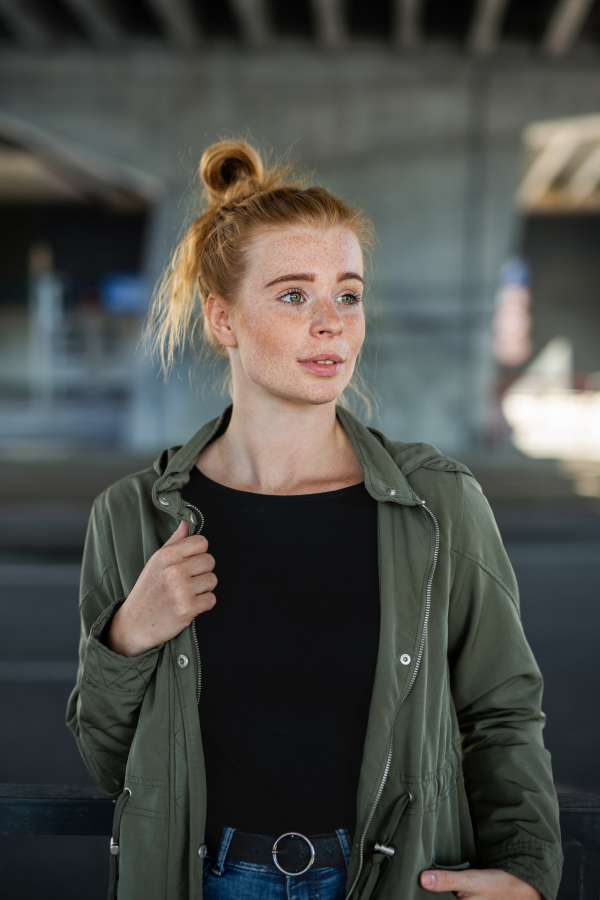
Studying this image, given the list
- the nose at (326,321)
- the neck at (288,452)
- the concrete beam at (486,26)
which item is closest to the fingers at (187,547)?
the neck at (288,452)

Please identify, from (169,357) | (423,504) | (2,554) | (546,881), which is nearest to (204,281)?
(169,357)

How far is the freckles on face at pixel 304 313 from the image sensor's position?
1.63 meters

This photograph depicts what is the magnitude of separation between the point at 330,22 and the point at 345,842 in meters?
14.2

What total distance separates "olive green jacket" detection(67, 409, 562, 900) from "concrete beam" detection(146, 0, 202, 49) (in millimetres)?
13382

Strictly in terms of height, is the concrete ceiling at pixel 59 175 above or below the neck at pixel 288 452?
above

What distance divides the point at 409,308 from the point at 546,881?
14192mm

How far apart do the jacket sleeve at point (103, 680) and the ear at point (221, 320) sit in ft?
1.50

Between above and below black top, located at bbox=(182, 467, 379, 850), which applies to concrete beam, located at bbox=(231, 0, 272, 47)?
above

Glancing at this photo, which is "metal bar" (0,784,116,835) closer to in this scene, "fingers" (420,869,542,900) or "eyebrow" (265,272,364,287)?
"fingers" (420,869,542,900)

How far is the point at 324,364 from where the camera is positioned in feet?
5.38

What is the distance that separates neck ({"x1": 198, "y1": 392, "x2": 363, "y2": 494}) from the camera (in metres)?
1.73

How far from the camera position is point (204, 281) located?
1874 millimetres

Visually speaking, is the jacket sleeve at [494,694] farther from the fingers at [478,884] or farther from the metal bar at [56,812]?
the metal bar at [56,812]

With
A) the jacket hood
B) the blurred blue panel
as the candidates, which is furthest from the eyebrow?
the blurred blue panel
